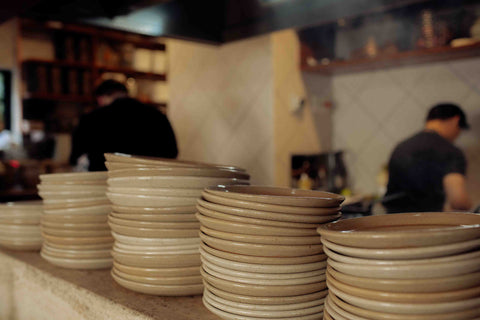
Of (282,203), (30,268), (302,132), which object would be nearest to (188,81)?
(302,132)

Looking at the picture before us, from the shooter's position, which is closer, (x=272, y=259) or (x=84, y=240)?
(x=272, y=259)

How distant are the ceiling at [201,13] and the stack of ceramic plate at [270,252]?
1.07 meters

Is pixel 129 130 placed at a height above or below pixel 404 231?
above

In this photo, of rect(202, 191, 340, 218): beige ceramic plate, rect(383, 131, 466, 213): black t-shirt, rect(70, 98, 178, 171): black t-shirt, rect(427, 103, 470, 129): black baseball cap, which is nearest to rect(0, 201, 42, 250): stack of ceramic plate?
rect(202, 191, 340, 218): beige ceramic plate

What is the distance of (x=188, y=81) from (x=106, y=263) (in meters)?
2.84

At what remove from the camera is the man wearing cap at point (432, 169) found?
7.80 ft

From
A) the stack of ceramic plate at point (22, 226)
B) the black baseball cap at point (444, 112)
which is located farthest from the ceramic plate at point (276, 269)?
the black baseball cap at point (444, 112)

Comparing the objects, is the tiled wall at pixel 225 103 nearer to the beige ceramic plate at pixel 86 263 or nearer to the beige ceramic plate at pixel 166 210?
the beige ceramic plate at pixel 86 263

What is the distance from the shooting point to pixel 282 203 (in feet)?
2.12

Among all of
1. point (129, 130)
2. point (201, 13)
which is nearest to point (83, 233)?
point (201, 13)

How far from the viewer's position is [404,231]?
511 millimetres

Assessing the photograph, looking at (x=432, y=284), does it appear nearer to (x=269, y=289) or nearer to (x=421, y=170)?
(x=269, y=289)

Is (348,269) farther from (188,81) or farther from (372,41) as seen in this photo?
(188,81)

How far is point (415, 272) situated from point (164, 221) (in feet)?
1.47
